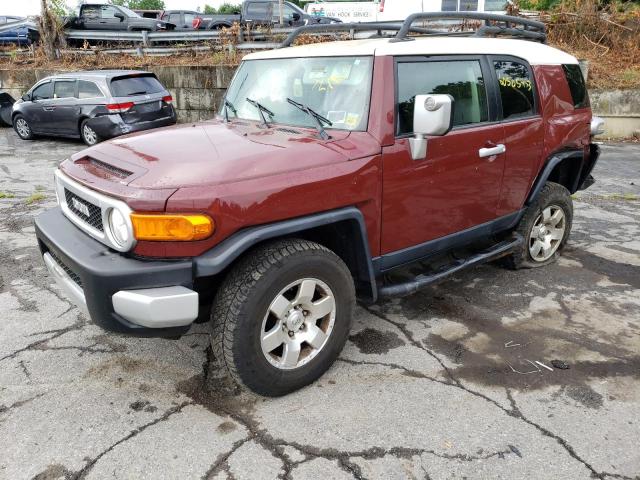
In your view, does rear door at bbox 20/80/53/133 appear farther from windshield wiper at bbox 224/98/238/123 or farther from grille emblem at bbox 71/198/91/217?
grille emblem at bbox 71/198/91/217

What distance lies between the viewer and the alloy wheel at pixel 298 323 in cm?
266

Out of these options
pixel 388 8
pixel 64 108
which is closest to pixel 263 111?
pixel 64 108

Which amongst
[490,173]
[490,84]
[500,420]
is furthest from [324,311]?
[490,84]

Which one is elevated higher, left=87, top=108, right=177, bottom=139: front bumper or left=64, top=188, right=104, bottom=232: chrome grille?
left=64, top=188, right=104, bottom=232: chrome grille

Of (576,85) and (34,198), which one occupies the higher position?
(576,85)

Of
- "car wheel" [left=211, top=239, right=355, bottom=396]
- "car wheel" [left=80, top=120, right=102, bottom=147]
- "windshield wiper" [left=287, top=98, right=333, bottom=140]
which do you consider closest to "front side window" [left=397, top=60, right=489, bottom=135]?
"windshield wiper" [left=287, top=98, right=333, bottom=140]

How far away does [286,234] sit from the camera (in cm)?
265

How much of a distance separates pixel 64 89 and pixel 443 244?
412 inches

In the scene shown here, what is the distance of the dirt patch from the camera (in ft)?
10.9

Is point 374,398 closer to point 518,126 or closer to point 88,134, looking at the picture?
point 518,126

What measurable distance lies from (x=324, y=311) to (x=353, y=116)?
3.79 feet

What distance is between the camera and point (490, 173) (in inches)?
144

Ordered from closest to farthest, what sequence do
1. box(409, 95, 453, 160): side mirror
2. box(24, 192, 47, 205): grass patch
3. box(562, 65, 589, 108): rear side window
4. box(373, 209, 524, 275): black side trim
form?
box(409, 95, 453, 160): side mirror, box(373, 209, 524, 275): black side trim, box(562, 65, 589, 108): rear side window, box(24, 192, 47, 205): grass patch

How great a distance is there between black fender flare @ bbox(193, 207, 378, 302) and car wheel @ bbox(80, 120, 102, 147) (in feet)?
30.5
